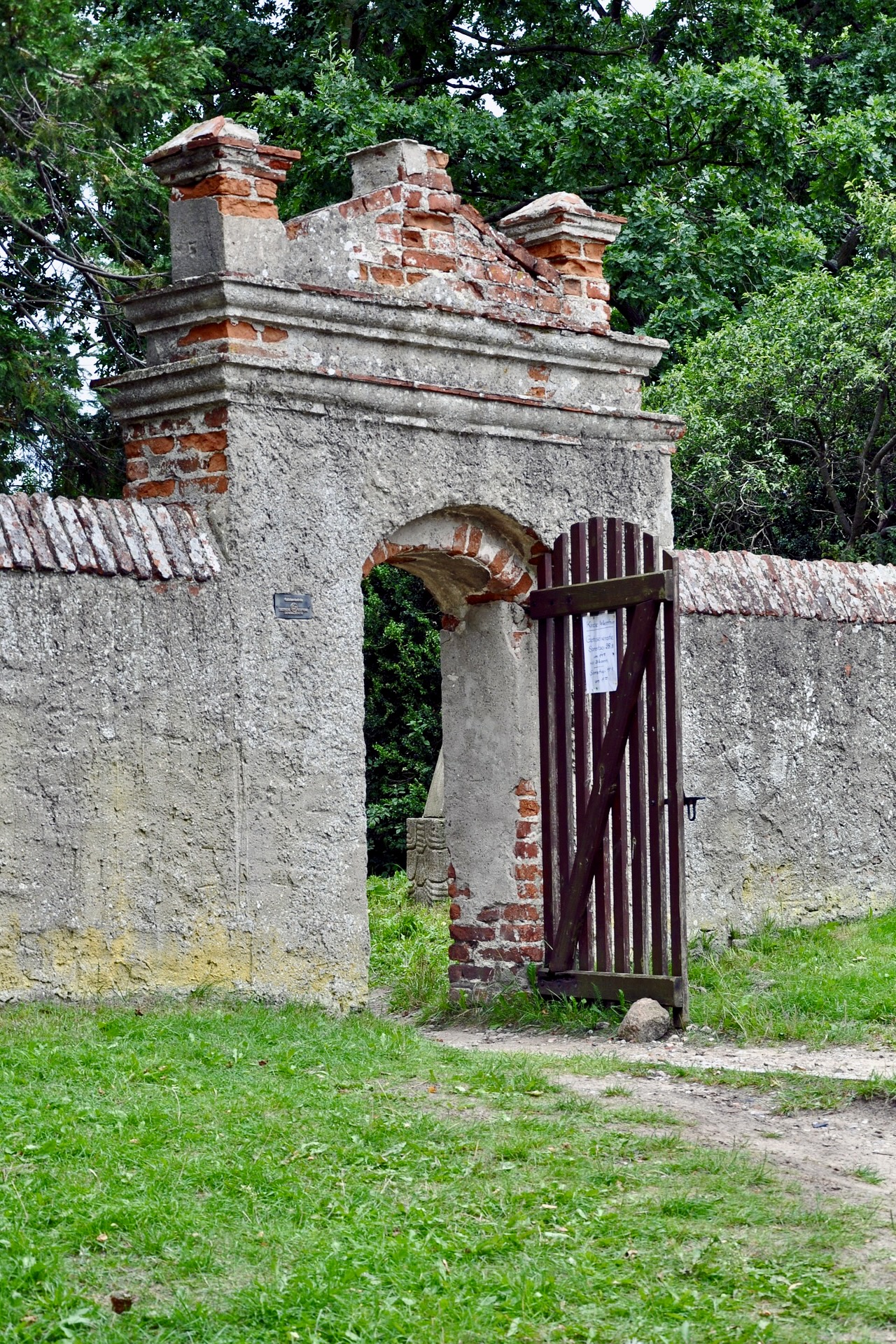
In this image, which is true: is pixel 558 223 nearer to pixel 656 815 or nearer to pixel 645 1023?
pixel 656 815

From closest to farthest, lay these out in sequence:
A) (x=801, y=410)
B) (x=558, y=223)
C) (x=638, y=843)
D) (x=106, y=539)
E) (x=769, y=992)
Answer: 1. (x=106, y=539)
2. (x=638, y=843)
3. (x=769, y=992)
4. (x=558, y=223)
5. (x=801, y=410)

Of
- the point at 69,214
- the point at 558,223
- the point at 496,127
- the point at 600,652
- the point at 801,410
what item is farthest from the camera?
the point at 496,127

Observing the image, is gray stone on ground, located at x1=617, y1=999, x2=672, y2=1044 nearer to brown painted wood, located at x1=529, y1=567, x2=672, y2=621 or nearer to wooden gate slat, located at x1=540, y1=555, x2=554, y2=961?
wooden gate slat, located at x1=540, y1=555, x2=554, y2=961

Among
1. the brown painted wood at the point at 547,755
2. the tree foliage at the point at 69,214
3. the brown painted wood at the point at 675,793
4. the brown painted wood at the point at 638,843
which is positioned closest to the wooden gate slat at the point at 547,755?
the brown painted wood at the point at 547,755

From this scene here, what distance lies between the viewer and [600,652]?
26.3 ft

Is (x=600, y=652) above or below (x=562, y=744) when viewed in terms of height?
above

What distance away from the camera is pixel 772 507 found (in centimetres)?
1450

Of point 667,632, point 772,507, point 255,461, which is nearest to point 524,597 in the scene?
point 667,632

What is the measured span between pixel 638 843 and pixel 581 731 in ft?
2.24

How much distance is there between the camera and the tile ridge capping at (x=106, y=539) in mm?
6547

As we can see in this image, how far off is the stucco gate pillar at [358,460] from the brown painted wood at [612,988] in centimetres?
32

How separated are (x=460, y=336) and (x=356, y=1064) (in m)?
3.60

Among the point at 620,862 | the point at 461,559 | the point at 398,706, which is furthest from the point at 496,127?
the point at 620,862

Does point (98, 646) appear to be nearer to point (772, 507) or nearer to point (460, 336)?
point (460, 336)
